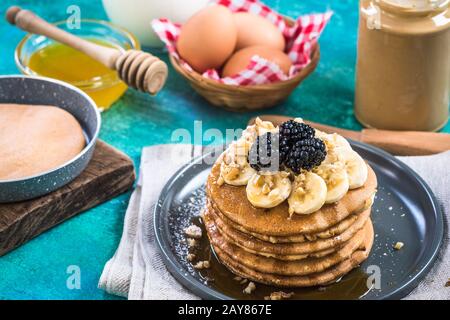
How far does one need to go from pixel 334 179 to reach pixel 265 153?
0.18 meters

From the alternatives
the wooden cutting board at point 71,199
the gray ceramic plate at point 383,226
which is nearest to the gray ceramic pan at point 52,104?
the wooden cutting board at point 71,199

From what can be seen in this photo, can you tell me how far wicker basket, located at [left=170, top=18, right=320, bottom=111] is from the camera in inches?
98.2

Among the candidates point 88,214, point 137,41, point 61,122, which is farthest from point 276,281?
point 137,41

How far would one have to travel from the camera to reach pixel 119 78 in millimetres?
2572

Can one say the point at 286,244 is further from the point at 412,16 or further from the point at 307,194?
the point at 412,16

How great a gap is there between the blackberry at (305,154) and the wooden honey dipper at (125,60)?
85cm

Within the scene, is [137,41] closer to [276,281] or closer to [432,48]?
[432,48]

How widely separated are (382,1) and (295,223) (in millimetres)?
859

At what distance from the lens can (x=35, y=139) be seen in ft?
7.41

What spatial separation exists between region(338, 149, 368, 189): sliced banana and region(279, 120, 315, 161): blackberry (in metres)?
0.15

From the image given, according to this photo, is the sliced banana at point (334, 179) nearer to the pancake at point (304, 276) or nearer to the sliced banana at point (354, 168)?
the sliced banana at point (354, 168)

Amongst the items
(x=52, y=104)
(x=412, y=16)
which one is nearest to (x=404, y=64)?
(x=412, y=16)

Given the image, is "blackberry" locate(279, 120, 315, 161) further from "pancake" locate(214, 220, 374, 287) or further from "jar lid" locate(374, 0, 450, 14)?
"jar lid" locate(374, 0, 450, 14)

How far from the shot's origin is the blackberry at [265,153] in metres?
1.85
